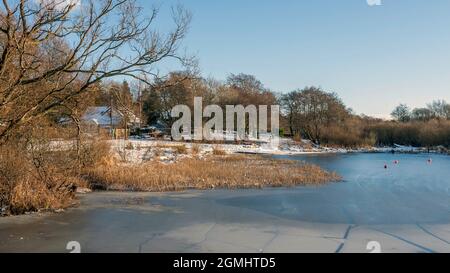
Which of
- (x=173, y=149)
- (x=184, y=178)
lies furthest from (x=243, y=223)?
(x=173, y=149)

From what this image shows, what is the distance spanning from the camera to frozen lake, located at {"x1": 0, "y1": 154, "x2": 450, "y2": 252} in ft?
18.9

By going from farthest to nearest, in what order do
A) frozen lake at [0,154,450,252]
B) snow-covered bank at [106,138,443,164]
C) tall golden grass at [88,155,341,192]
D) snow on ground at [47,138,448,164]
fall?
snow-covered bank at [106,138,443,164] < snow on ground at [47,138,448,164] < tall golden grass at [88,155,341,192] < frozen lake at [0,154,450,252]

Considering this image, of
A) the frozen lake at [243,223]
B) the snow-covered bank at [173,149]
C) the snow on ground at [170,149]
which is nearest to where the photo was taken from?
the frozen lake at [243,223]

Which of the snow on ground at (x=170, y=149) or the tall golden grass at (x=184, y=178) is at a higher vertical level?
the snow on ground at (x=170, y=149)

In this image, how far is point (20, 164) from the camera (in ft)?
27.9

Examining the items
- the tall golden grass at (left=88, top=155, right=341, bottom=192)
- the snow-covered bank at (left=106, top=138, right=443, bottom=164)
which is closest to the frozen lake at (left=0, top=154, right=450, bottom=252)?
the tall golden grass at (left=88, top=155, right=341, bottom=192)

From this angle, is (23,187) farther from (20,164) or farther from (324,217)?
(324,217)

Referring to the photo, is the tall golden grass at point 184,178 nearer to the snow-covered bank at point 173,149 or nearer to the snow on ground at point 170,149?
the snow on ground at point 170,149

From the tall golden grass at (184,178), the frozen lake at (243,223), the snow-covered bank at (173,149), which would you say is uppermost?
the snow-covered bank at (173,149)

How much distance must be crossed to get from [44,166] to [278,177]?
7.11 metres

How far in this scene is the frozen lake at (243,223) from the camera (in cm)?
577

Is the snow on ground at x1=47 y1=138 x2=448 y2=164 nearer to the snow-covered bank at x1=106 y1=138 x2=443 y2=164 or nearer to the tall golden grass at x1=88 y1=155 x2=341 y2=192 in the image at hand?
the snow-covered bank at x1=106 y1=138 x2=443 y2=164

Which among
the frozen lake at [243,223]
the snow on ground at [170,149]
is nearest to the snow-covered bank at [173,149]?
the snow on ground at [170,149]
